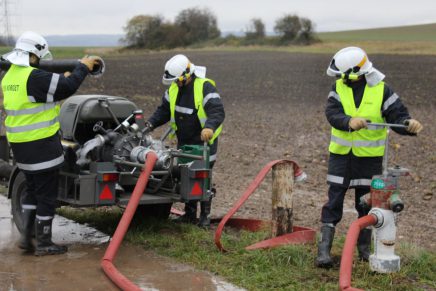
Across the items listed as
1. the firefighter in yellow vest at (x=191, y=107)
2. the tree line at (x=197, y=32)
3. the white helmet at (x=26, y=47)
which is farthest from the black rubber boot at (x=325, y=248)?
the tree line at (x=197, y=32)

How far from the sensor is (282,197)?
21.8 ft

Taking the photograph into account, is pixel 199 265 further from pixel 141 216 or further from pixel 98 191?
pixel 141 216

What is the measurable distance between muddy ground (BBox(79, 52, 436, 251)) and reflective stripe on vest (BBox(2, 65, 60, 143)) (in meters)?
2.65

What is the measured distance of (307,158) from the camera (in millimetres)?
11656

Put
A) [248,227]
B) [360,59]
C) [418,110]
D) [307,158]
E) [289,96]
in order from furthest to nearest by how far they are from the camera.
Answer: [289,96] < [418,110] < [307,158] < [248,227] < [360,59]

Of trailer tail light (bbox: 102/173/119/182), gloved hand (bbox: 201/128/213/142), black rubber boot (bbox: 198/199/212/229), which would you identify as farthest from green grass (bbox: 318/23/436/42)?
trailer tail light (bbox: 102/173/119/182)

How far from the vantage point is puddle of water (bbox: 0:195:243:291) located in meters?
5.53

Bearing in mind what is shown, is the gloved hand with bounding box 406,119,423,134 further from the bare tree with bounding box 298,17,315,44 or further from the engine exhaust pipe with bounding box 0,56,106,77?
the bare tree with bounding box 298,17,315,44

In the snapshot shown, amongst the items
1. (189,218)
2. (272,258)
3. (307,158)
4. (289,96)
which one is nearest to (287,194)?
(272,258)

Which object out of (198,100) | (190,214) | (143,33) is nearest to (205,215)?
(190,214)

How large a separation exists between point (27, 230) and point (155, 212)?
1468 mm

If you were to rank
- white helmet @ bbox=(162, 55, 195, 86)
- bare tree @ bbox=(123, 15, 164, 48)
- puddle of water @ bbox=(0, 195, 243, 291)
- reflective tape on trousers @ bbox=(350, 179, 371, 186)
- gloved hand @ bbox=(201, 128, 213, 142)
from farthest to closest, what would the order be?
bare tree @ bbox=(123, 15, 164, 48) < white helmet @ bbox=(162, 55, 195, 86) < gloved hand @ bbox=(201, 128, 213, 142) < reflective tape on trousers @ bbox=(350, 179, 371, 186) < puddle of water @ bbox=(0, 195, 243, 291)

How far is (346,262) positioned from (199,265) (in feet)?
4.94

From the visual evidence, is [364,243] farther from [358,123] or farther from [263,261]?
[358,123]
